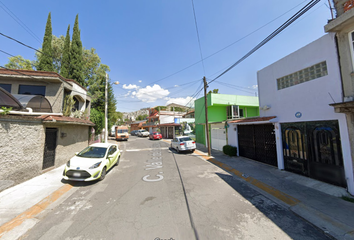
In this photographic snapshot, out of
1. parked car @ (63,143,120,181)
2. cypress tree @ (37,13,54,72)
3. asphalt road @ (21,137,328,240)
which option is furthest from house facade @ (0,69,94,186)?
cypress tree @ (37,13,54,72)

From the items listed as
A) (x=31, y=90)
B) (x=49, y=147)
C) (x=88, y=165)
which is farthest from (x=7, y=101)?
(x=88, y=165)

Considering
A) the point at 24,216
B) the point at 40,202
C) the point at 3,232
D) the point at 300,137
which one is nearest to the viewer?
the point at 3,232

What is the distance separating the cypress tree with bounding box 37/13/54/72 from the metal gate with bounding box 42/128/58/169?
1337cm

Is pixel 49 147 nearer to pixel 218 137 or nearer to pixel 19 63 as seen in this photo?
pixel 218 137

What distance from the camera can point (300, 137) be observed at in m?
6.50

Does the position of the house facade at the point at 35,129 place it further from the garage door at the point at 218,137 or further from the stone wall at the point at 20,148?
the garage door at the point at 218,137

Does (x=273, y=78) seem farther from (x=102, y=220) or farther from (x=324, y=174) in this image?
(x=102, y=220)

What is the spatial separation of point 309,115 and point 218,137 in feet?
27.2

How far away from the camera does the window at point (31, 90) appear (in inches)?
373

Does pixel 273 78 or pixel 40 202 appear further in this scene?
pixel 273 78

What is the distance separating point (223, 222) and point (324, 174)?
5411mm

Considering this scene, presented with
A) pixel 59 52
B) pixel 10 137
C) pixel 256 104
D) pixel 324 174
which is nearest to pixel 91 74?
pixel 59 52

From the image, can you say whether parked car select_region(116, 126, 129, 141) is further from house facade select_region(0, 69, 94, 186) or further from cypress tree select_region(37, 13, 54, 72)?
house facade select_region(0, 69, 94, 186)

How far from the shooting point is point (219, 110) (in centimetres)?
1742
